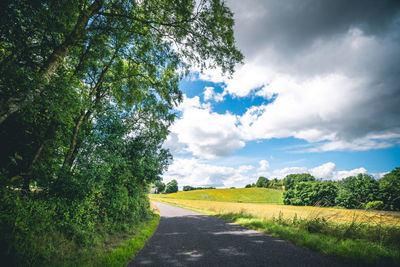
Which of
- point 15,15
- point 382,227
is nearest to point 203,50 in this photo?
point 15,15

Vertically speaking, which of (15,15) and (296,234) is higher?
(15,15)

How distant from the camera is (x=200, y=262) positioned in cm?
423

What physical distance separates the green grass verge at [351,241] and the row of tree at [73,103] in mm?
7473

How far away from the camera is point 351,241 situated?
Answer: 17.0 ft

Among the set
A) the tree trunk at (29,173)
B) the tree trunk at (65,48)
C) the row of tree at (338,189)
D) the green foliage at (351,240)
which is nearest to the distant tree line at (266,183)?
the row of tree at (338,189)

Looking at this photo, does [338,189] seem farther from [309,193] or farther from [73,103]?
[73,103]

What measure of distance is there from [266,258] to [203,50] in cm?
794

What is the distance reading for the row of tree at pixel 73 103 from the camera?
412cm

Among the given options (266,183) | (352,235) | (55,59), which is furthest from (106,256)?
(266,183)

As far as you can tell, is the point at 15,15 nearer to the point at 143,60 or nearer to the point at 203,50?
the point at 143,60

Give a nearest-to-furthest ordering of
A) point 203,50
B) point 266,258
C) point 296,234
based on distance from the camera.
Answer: point 266,258 < point 296,234 < point 203,50

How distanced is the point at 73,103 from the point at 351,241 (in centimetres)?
1066

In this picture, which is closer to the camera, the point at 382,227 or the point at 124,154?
the point at 382,227

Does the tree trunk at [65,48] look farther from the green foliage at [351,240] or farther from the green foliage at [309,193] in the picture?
the green foliage at [309,193]
